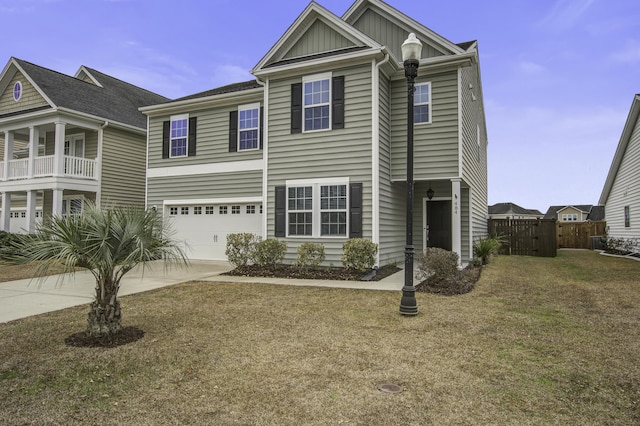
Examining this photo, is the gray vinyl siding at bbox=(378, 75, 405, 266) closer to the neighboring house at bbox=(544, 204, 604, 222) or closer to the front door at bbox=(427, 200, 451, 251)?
the front door at bbox=(427, 200, 451, 251)

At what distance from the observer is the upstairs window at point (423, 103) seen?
38.7ft

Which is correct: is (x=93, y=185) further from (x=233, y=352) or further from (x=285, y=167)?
(x=233, y=352)

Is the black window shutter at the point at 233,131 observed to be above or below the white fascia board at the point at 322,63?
below

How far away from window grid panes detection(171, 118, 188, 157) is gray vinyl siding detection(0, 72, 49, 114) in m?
5.83

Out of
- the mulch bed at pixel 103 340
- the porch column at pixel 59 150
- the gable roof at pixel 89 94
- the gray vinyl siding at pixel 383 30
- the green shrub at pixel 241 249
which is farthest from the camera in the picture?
the gable roof at pixel 89 94

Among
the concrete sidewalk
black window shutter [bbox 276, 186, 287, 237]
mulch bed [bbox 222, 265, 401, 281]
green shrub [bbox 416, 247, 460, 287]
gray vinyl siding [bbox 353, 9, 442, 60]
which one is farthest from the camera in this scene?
gray vinyl siding [bbox 353, 9, 442, 60]

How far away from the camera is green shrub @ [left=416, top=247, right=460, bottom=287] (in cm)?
877

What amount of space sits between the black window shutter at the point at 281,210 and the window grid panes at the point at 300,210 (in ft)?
0.48

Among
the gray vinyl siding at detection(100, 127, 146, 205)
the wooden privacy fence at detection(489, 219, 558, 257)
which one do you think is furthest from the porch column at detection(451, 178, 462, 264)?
the gray vinyl siding at detection(100, 127, 146, 205)

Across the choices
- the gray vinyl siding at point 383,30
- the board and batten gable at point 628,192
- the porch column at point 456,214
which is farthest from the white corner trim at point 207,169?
the board and batten gable at point 628,192

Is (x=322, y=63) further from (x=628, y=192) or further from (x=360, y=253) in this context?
(x=628, y=192)

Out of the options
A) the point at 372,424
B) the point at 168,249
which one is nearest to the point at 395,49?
the point at 168,249

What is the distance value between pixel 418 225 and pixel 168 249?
991 cm

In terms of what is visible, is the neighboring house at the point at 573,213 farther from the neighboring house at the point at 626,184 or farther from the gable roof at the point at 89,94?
the gable roof at the point at 89,94
